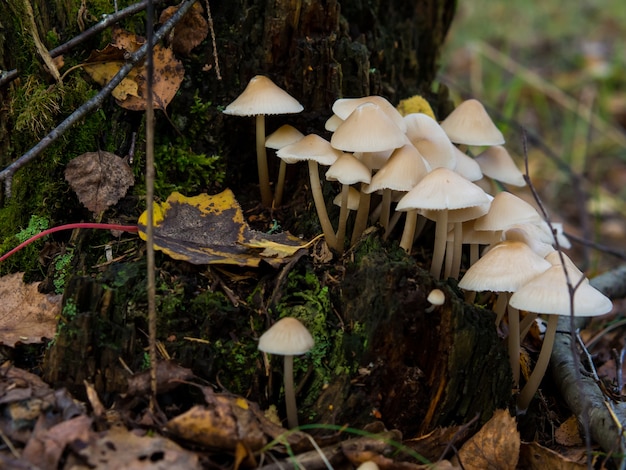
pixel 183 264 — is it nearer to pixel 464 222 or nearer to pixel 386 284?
pixel 386 284

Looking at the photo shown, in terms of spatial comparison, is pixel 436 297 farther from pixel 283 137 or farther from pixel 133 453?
pixel 133 453

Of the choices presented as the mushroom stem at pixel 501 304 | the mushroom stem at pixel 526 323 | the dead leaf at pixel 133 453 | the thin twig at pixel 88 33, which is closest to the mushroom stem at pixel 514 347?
the mushroom stem at pixel 501 304

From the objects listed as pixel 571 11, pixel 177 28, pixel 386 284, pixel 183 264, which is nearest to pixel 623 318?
pixel 386 284

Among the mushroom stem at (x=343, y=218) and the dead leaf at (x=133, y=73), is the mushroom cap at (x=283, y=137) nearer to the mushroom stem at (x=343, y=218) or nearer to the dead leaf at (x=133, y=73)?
the mushroom stem at (x=343, y=218)

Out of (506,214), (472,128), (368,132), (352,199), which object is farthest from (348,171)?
(472,128)

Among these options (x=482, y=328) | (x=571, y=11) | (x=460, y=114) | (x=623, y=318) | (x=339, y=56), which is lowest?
(x=623, y=318)

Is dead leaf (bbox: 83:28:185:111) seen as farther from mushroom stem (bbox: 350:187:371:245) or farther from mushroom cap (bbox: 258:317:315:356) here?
mushroom cap (bbox: 258:317:315:356)
